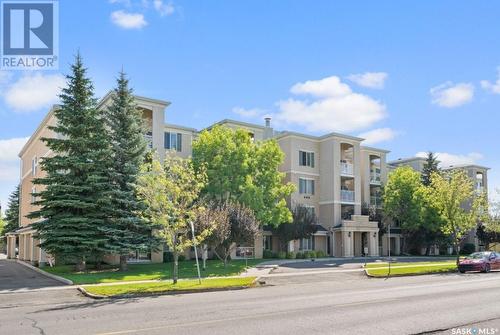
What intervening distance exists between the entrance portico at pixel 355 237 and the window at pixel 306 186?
447cm

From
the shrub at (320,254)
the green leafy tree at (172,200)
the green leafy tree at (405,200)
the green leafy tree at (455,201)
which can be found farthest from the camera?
the green leafy tree at (405,200)

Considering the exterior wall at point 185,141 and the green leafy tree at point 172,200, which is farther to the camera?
the exterior wall at point 185,141

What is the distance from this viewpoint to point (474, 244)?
62.0m

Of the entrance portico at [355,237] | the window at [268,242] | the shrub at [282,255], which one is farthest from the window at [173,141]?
the entrance portico at [355,237]

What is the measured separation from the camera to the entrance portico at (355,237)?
47.0 m


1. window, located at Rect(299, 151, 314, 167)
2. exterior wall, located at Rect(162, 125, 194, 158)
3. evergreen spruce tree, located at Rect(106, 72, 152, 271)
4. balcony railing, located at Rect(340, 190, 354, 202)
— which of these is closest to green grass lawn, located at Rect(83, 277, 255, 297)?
evergreen spruce tree, located at Rect(106, 72, 152, 271)

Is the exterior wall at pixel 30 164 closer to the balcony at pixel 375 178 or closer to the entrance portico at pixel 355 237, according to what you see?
the entrance portico at pixel 355 237

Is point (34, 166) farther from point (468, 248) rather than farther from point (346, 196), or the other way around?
point (468, 248)

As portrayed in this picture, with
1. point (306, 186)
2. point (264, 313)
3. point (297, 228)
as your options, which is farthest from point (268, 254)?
point (264, 313)

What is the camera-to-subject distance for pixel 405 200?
5138 centimetres

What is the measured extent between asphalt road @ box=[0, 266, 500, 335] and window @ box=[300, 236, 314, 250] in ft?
90.0

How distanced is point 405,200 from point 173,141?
25130 mm

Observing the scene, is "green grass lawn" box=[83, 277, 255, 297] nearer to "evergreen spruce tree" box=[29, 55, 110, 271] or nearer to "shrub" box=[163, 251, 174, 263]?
"evergreen spruce tree" box=[29, 55, 110, 271]

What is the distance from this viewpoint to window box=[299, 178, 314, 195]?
48.7m
